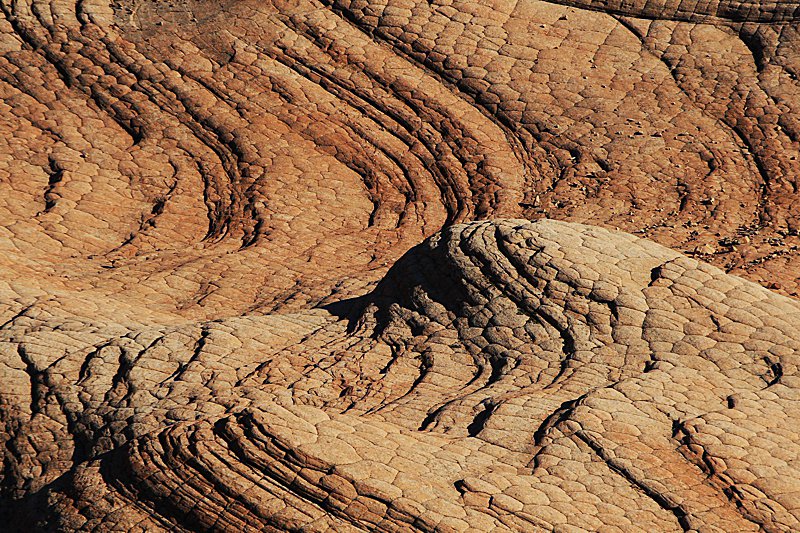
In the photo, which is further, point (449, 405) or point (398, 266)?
point (398, 266)

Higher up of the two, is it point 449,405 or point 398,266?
point 398,266

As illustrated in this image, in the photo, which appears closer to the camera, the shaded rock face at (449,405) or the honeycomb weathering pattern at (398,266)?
the shaded rock face at (449,405)

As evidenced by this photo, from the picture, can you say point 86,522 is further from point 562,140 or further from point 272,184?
point 562,140

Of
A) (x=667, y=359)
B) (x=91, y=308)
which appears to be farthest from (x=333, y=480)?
(x=91, y=308)

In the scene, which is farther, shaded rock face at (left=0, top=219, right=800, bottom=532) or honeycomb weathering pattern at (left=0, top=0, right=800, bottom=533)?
honeycomb weathering pattern at (left=0, top=0, right=800, bottom=533)
